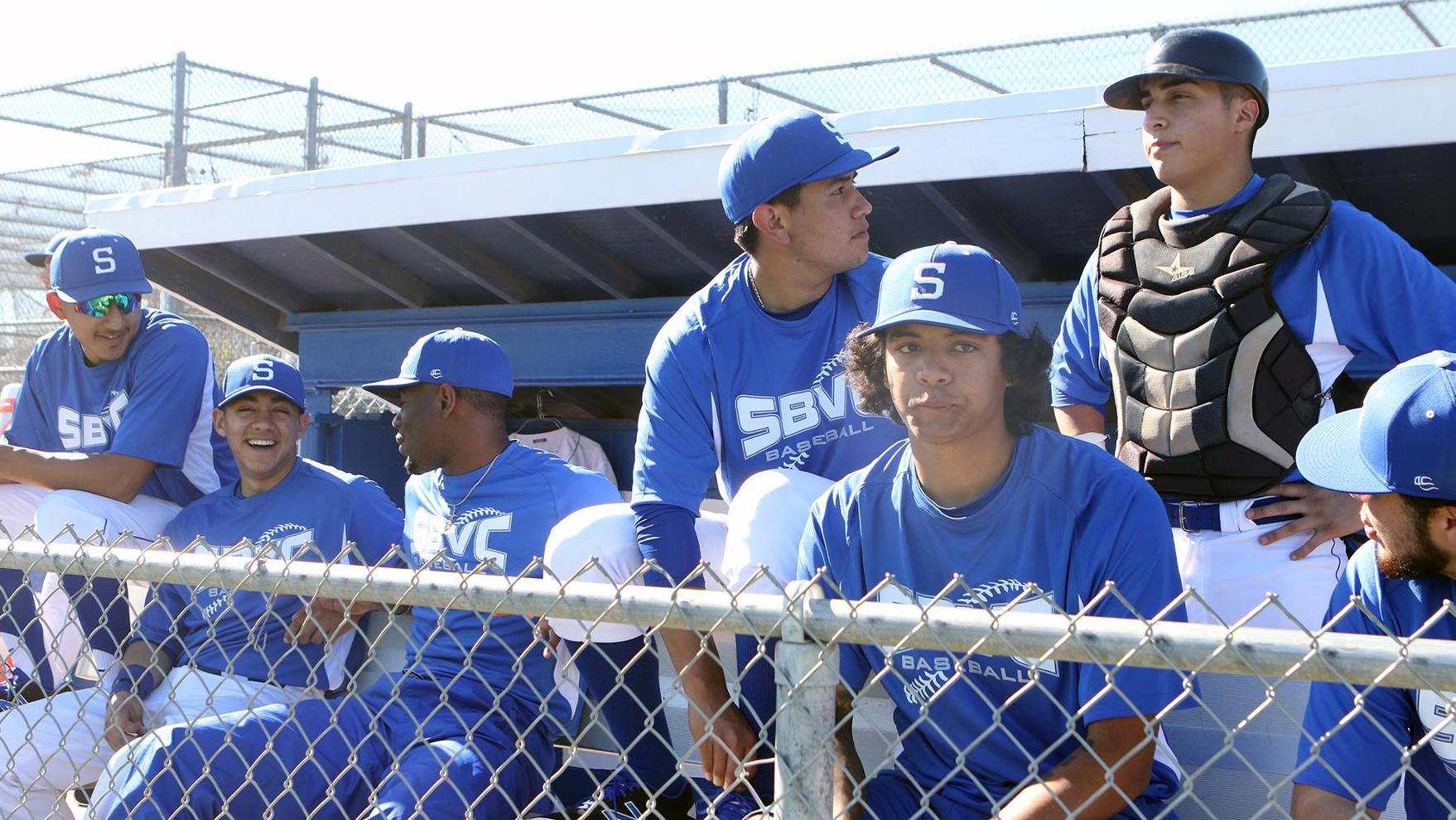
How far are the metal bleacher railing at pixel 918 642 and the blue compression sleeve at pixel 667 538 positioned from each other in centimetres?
50

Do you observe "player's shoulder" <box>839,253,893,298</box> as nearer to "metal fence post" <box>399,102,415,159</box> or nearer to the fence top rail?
the fence top rail

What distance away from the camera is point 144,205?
6.27 m

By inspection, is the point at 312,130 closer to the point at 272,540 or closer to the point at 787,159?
the point at 272,540

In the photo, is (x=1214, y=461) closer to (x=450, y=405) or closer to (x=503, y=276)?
(x=450, y=405)

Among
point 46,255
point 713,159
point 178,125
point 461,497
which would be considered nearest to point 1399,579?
point 461,497

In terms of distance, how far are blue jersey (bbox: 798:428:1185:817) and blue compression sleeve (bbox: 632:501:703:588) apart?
0.42 m

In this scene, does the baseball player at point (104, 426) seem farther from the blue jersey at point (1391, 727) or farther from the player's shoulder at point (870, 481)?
the blue jersey at point (1391, 727)

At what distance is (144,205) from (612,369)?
2519mm

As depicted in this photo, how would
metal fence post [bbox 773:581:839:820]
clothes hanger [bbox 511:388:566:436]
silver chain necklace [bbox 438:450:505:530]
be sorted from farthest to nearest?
clothes hanger [bbox 511:388:566:436], silver chain necklace [bbox 438:450:505:530], metal fence post [bbox 773:581:839:820]

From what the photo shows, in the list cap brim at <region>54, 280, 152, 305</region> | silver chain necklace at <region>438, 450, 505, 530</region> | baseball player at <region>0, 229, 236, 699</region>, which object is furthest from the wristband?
cap brim at <region>54, 280, 152, 305</region>

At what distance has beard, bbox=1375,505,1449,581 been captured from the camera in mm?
1909

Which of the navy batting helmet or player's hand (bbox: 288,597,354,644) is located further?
player's hand (bbox: 288,597,354,644)

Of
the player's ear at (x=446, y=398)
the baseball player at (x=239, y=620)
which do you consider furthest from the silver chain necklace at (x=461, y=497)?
the baseball player at (x=239, y=620)

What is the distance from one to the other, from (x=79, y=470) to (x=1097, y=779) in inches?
122
